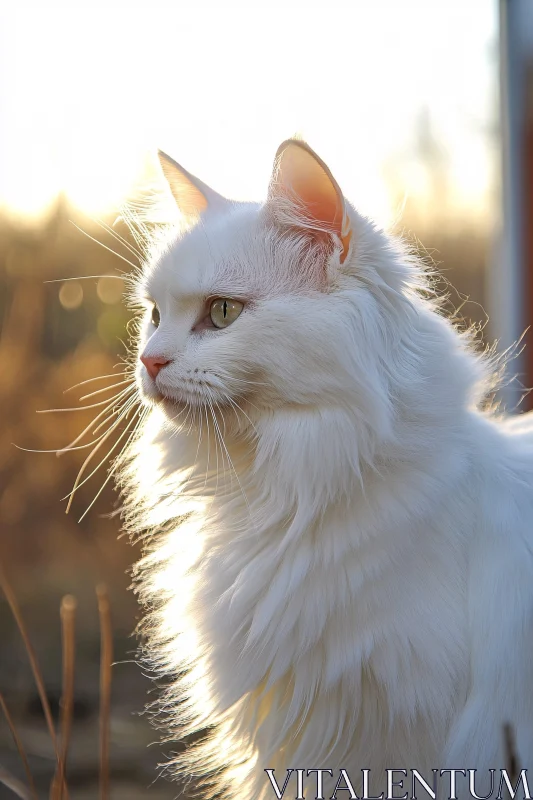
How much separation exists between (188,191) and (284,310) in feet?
1.23

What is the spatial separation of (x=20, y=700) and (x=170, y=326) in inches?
60.6

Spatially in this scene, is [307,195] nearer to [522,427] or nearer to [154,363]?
[154,363]

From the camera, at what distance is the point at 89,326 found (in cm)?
217

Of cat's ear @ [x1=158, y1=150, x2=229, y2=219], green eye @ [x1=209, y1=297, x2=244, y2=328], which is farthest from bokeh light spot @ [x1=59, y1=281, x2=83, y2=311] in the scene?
green eye @ [x1=209, y1=297, x2=244, y2=328]

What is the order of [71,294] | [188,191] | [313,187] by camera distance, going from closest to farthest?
[313,187] < [188,191] < [71,294]

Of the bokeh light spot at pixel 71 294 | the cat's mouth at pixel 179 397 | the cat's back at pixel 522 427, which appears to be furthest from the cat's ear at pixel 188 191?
the bokeh light spot at pixel 71 294

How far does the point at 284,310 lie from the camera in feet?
3.27

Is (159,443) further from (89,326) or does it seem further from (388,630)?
(89,326)

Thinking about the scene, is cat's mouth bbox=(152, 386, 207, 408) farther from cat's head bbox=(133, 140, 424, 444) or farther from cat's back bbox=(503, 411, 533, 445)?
cat's back bbox=(503, 411, 533, 445)

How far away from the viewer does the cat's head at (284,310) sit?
3.21 ft

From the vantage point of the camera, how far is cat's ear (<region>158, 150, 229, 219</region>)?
122 cm

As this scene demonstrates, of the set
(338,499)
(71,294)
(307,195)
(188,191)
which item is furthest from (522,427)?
(71,294)

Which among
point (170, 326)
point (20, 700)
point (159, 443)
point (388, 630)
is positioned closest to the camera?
point (388, 630)

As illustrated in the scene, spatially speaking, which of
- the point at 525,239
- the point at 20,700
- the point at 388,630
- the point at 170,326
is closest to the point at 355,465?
the point at 388,630
